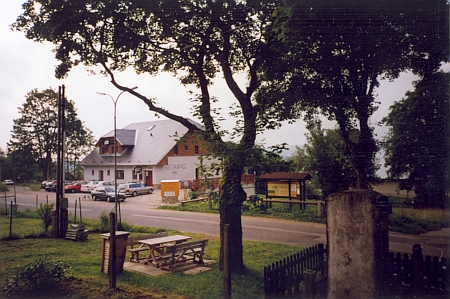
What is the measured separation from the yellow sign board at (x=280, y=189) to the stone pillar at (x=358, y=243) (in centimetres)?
493

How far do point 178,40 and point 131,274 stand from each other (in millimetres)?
4795

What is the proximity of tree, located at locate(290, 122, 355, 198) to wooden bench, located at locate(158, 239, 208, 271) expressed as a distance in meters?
2.59

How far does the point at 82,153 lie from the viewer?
895cm

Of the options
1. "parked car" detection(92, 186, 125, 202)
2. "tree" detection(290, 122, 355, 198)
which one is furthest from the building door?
"tree" detection(290, 122, 355, 198)

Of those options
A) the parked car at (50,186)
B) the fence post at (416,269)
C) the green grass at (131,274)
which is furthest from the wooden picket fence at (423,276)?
the parked car at (50,186)

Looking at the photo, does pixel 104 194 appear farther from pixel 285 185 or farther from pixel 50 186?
pixel 285 185

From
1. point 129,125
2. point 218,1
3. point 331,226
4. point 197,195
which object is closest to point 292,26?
point 218,1

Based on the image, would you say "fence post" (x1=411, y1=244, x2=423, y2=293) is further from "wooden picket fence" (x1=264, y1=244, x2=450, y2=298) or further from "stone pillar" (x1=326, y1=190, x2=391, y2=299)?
"stone pillar" (x1=326, y1=190, x2=391, y2=299)

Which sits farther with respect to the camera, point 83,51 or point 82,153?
point 82,153

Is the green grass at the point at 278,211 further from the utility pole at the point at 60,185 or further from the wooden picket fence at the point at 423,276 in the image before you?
the utility pole at the point at 60,185

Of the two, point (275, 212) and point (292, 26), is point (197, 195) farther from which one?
point (292, 26)

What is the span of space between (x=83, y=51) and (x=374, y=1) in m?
5.87

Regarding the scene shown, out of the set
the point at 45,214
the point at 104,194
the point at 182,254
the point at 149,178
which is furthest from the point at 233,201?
the point at 45,214

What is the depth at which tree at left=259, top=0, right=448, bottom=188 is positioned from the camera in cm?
543
